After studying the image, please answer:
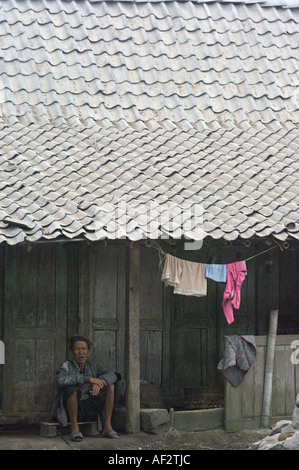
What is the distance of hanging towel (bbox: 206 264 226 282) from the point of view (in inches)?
456

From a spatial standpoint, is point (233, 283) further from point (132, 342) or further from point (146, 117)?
point (146, 117)

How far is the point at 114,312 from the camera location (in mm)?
12508

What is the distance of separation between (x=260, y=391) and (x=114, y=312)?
2.32m

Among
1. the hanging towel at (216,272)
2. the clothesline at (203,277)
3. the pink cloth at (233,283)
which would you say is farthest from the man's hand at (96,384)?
the hanging towel at (216,272)

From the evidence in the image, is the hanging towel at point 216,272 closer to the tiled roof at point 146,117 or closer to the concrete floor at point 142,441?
the tiled roof at point 146,117

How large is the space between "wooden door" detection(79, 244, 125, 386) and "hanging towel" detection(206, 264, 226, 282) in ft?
4.97

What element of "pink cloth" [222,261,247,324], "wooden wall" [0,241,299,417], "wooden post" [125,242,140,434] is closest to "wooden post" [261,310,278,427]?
"pink cloth" [222,261,247,324]

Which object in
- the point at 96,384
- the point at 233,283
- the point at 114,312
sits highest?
the point at 233,283

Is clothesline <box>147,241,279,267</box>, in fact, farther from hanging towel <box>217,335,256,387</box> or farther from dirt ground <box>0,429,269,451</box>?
dirt ground <box>0,429,269,451</box>

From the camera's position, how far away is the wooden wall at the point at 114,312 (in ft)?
39.6

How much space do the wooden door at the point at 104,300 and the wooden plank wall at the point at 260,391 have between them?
5.61 ft

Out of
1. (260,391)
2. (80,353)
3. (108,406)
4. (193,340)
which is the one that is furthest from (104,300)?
(260,391)
